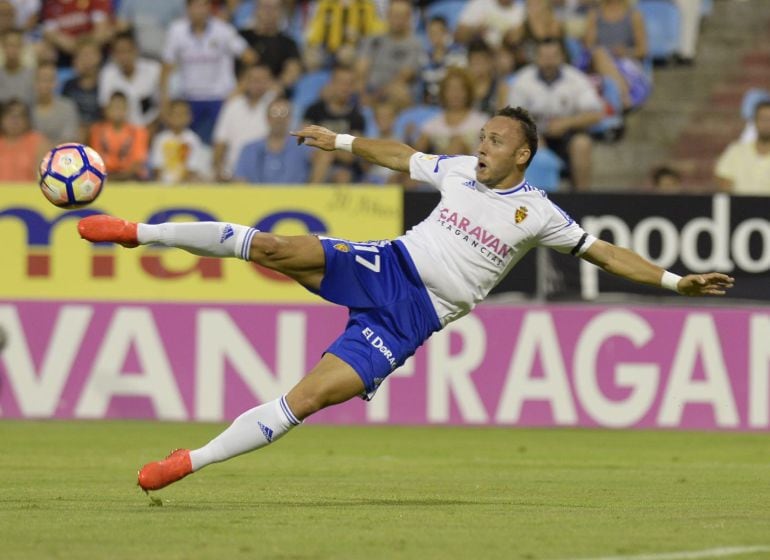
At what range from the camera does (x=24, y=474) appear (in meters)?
11.2

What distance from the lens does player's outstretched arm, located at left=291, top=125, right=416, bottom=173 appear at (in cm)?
983

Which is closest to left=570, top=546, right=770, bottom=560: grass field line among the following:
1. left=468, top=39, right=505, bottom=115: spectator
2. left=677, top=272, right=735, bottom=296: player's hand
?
left=677, top=272, right=735, bottom=296: player's hand

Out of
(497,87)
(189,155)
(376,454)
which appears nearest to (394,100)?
(497,87)

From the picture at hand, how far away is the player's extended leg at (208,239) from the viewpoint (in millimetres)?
8805

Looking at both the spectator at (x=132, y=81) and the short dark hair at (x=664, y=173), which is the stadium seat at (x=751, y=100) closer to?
the short dark hair at (x=664, y=173)

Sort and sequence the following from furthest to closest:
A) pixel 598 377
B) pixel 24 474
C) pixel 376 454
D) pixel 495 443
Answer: pixel 598 377, pixel 495 443, pixel 376 454, pixel 24 474

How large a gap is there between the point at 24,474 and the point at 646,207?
24.0 ft

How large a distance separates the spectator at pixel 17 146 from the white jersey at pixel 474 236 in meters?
9.16

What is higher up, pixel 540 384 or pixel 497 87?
pixel 497 87

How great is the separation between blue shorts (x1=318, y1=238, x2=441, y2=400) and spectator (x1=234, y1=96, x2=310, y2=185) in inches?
331

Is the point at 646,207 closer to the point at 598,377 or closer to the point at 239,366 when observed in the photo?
the point at 598,377

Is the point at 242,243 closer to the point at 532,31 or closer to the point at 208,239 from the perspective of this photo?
the point at 208,239

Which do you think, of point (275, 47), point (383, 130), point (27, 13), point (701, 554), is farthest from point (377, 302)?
point (27, 13)

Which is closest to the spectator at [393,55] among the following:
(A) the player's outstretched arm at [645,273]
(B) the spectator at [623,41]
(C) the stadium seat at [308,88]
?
(C) the stadium seat at [308,88]
